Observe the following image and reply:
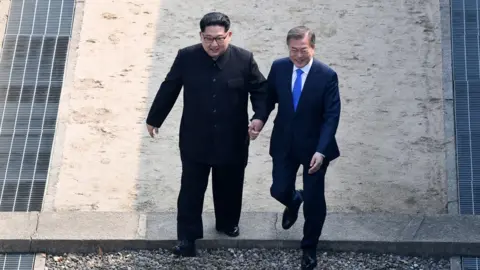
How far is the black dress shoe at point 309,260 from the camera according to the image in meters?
8.52

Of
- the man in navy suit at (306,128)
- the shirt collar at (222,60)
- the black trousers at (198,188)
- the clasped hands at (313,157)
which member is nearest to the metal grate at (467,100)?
the man in navy suit at (306,128)

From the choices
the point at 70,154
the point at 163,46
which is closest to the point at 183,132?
the point at 70,154

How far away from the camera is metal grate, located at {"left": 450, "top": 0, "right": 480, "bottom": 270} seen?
965 cm

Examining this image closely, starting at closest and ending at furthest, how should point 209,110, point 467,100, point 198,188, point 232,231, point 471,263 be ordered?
point 209,110 → point 198,188 → point 471,263 → point 232,231 → point 467,100

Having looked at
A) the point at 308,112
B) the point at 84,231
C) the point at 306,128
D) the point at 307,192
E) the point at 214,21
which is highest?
the point at 214,21

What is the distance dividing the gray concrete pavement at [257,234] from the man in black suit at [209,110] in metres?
0.41

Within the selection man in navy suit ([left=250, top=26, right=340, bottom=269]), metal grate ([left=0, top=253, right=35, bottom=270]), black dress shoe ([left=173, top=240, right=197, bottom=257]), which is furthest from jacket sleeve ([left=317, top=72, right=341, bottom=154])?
metal grate ([left=0, top=253, right=35, bottom=270])

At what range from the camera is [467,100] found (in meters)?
10.5

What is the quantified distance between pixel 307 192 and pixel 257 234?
699mm

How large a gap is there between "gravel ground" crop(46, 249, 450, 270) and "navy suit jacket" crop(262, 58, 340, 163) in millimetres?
787

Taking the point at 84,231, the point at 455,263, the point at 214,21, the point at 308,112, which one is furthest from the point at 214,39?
the point at 455,263

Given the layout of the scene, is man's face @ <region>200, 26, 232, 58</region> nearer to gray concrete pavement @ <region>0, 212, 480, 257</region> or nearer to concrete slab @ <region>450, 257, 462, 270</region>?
gray concrete pavement @ <region>0, 212, 480, 257</region>

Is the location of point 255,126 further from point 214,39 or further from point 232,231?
point 232,231

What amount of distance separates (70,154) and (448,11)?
12.2 ft
